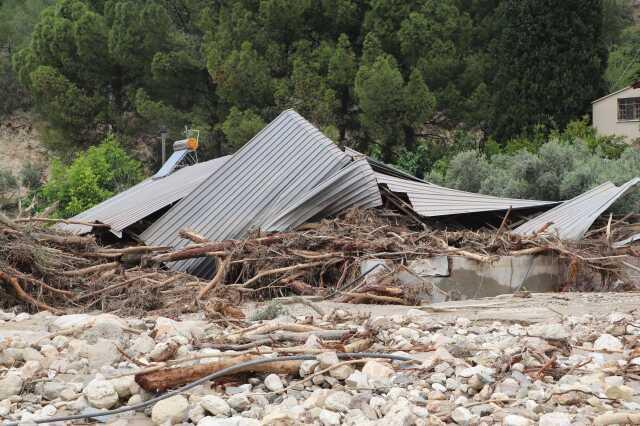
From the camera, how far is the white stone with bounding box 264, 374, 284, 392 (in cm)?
545

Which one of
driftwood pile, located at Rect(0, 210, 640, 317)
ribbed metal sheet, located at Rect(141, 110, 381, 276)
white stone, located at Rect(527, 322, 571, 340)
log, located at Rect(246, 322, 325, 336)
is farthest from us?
ribbed metal sheet, located at Rect(141, 110, 381, 276)

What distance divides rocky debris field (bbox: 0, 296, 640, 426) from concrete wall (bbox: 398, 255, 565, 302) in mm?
3309

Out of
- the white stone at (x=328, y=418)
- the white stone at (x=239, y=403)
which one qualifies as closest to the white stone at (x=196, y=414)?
the white stone at (x=239, y=403)

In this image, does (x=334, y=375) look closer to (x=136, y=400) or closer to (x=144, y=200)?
(x=136, y=400)

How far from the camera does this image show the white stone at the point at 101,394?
17.2 feet

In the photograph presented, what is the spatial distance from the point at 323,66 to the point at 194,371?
2384 cm

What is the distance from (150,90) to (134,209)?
1874 cm

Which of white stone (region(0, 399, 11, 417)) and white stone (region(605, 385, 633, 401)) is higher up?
white stone (region(605, 385, 633, 401))

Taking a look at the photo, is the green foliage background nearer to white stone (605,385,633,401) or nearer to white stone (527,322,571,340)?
white stone (527,322,571,340)

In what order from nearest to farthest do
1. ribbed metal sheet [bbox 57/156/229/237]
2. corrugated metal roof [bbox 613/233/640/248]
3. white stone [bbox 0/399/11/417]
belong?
white stone [bbox 0/399/11/417]
corrugated metal roof [bbox 613/233/640/248]
ribbed metal sheet [bbox 57/156/229/237]

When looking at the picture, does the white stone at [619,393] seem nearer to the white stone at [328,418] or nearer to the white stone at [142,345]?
the white stone at [328,418]

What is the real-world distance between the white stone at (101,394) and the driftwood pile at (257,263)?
4321mm

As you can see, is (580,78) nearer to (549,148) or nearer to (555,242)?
(549,148)

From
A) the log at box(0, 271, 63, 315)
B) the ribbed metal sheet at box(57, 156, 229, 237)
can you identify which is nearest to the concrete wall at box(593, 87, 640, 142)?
the ribbed metal sheet at box(57, 156, 229, 237)
